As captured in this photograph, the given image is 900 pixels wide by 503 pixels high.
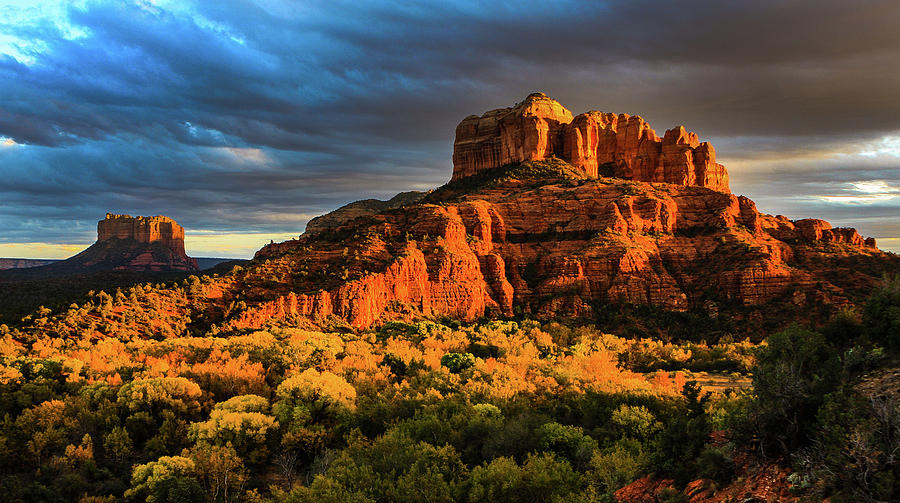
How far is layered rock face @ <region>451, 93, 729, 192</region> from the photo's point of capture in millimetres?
116000

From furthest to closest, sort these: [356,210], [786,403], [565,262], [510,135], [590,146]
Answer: [356,210], [510,135], [590,146], [565,262], [786,403]

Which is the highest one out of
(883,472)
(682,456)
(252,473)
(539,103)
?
(539,103)

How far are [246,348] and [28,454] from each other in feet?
63.1

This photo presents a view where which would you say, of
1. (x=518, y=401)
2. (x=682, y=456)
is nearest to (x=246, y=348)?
(x=518, y=401)

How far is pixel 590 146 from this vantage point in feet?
388

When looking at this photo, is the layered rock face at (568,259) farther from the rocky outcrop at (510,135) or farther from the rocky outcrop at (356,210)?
the rocky outcrop at (356,210)

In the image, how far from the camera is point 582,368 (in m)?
40.0

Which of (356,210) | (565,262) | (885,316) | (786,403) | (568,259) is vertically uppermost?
(356,210)

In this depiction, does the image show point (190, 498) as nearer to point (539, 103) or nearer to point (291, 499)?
point (291, 499)

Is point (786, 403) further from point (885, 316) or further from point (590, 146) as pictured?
point (590, 146)

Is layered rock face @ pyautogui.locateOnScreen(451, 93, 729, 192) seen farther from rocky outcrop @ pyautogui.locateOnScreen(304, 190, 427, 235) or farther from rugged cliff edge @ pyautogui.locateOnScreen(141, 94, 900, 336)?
rocky outcrop @ pyautogui.locateOnScreen(304, 190, 427, 235)

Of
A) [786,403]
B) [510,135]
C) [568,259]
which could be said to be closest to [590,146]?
[510,135]

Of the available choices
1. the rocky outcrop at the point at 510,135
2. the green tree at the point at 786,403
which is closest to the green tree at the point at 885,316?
the green tree at the point at 786,403

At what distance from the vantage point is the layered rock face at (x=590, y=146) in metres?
116
